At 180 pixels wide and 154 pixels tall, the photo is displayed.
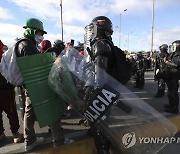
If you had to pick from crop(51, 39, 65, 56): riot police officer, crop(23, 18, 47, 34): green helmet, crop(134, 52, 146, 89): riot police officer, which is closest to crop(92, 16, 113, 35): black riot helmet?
crop(23, 18, 47, 34): green helmet

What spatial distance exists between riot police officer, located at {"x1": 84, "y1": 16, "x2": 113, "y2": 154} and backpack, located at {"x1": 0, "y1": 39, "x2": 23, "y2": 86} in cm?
93

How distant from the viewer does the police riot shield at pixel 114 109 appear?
8.36ft

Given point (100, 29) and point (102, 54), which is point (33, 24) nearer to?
point (100, 29)

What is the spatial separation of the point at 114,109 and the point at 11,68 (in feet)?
5.24

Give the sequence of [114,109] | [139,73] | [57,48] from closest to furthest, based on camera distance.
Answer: [114,109]
[57,48]
[139,73]

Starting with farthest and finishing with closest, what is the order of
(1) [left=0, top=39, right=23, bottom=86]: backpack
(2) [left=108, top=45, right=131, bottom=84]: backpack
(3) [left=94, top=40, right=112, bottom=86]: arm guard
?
(1) [left=0, top=39, right=23, bottom=86]: backpack < (2) [left=108, top=45, right=131, bottom=84]: backpack < (3) [left=94, top=40, right=112, bottom=86]: arm guard

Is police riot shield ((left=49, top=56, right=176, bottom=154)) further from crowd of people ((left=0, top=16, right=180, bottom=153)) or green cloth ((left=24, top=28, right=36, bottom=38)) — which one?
green cloth ((left=24, top=28, right=36, bottom=38))

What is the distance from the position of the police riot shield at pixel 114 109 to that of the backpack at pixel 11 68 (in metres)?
0.81

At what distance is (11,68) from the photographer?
359cm

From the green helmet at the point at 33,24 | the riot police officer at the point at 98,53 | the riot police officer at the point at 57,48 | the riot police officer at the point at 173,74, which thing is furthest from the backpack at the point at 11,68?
the riot police officer at the point at 173,74

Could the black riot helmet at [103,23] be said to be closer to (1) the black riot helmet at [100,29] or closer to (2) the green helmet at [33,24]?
(1) the black riot helmet at [100,29]

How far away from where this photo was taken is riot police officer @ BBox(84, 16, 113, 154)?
2.79 m

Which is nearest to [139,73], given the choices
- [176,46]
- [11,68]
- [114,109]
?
[176,46]

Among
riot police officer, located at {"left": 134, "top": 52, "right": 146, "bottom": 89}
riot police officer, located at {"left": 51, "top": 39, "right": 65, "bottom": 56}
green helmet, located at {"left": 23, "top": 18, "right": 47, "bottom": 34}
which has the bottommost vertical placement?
riot police officer, located at {"left": 134, "top": 52, "right": 146, "bottom": 89}
